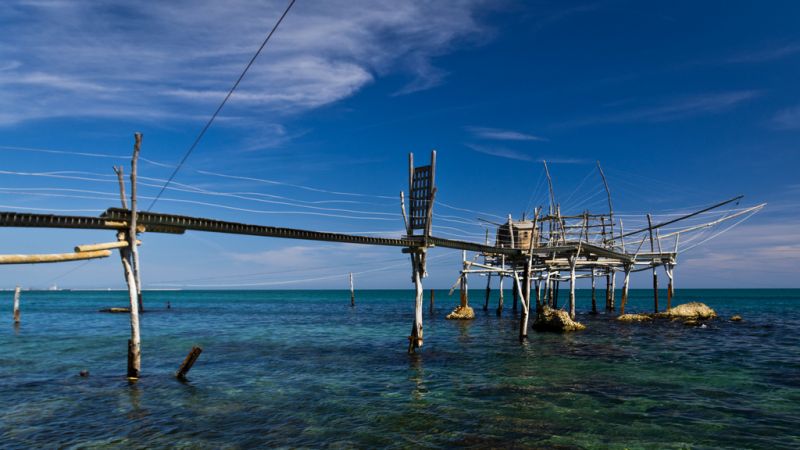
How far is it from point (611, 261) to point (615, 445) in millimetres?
39080

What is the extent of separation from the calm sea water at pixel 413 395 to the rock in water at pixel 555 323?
14.9 feet

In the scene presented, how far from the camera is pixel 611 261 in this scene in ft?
155

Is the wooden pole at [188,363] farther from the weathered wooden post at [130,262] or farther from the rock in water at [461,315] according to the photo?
the rock in water at [461,315]

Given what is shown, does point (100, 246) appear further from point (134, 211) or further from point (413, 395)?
point (413, 395)

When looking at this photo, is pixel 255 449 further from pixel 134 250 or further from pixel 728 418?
pixel 728 418

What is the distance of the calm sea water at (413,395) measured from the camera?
12.0 meters

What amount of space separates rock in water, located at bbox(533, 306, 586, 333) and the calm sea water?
4.54 m

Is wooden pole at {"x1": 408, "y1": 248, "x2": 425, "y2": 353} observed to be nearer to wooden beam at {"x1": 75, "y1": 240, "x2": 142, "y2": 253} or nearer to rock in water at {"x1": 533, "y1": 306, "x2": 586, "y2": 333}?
wooden beam at {"x1": 75, "y1": 240, "x2": 142, "y2": 253}

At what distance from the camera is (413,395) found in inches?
628

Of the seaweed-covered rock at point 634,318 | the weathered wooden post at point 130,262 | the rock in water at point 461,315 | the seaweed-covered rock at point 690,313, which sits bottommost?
the rock in water at point 461,315

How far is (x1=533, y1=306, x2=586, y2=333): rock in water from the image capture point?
33.6 metres

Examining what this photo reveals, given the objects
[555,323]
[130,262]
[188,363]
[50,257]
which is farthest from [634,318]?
[50,257]

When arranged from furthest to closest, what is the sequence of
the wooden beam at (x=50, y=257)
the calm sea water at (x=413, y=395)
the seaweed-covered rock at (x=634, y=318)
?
the seaweed-covered rock at (x=634, y=318) → the wooden beam at (x=50, y=257) → the calm sea water at (x=413, y=395)

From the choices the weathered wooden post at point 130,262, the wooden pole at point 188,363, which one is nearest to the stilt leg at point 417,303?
the wooden pole at point 188,363
